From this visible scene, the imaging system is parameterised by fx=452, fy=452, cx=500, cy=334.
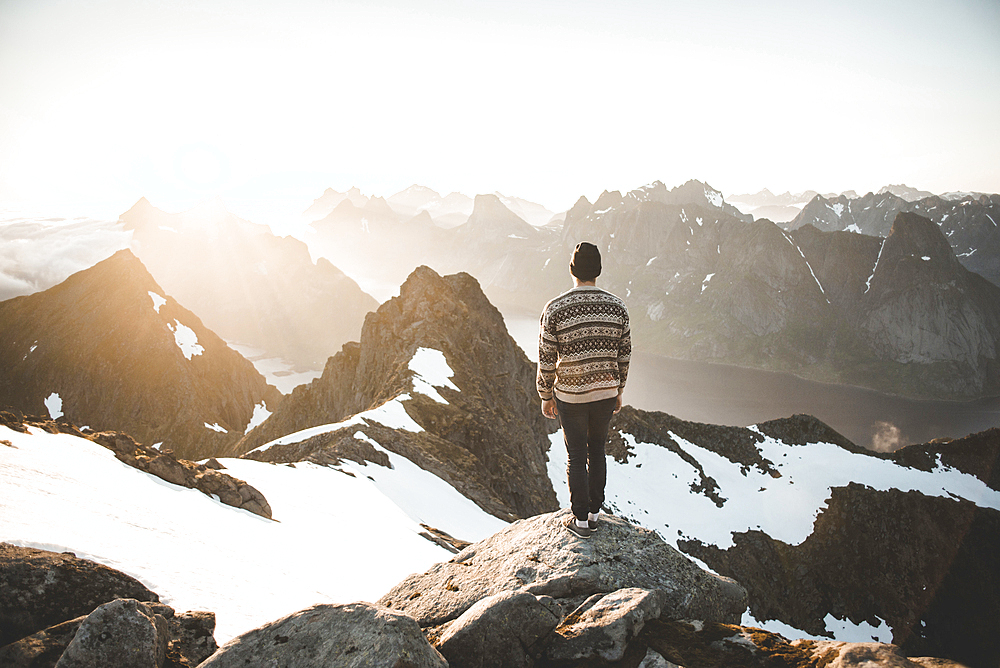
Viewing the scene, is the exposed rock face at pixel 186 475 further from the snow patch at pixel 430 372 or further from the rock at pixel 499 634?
the snow patch at pixel 430 372

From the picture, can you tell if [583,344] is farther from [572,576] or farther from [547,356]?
[572,576]

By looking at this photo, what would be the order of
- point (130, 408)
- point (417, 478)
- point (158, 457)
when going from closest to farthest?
point (158, 457) → point (417, 478) → point (130, 408)

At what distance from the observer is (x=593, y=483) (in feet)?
22.2

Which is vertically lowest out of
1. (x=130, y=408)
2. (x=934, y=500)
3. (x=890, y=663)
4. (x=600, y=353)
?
(x=934, y=500)

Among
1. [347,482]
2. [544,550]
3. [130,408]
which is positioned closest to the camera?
[544,550]

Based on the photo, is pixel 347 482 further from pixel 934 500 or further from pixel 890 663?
pixel 934 500

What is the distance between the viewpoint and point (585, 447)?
6.57 metres

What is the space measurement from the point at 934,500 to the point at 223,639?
74.9m

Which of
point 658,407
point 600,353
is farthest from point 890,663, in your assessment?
point 658,407

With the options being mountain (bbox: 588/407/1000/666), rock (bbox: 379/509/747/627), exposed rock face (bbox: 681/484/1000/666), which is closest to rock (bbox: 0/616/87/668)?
rock (bbox: 379/509/747/627)

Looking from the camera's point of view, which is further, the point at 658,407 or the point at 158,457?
the point at 658,407

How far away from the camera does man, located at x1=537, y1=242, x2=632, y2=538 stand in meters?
6.23

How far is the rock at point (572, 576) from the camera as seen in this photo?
582 cm

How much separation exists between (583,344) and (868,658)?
13.3 ft
